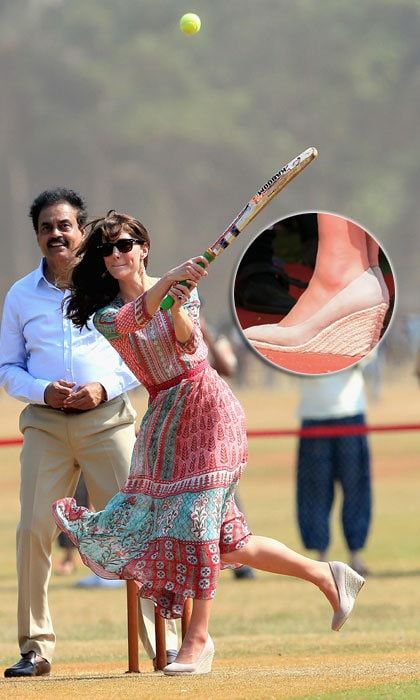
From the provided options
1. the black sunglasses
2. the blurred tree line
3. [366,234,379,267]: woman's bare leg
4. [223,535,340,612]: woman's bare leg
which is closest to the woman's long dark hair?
the black sunglasses

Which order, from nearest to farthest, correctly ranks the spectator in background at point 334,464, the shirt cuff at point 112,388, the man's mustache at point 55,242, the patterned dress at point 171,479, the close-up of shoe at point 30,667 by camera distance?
1. the patterned dress at point 171,479
2. the close-up of shoe at point 30,667
3. the shirt cuff at point 112,388
4. the man's mustache at point 55,242
5. the spectator in background at point 334,464

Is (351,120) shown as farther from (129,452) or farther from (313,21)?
(129,452)

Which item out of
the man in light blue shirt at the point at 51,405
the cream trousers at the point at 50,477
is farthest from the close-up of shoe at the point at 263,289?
the cream trousers at the point at 50,477

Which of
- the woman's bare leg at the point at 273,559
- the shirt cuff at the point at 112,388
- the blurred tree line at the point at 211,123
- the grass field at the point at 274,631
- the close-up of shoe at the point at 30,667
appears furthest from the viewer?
the blurred tree line at the point at 211,123

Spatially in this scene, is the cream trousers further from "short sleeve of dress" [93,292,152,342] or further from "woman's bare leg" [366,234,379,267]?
"woman's bare leg" [366,234,379,267]

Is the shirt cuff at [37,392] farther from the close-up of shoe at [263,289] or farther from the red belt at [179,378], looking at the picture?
the close-up of shoe at [263,289]

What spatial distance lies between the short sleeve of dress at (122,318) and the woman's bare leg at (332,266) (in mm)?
743

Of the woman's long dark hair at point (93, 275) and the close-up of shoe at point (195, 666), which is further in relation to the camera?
the woman's long dark hair at point (93, 275)

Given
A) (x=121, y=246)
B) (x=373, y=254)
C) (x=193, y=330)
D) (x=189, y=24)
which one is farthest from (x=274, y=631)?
(x=189, y=24)

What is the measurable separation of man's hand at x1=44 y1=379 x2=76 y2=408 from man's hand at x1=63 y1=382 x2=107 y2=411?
23 mm

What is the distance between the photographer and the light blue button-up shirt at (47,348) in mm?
6734

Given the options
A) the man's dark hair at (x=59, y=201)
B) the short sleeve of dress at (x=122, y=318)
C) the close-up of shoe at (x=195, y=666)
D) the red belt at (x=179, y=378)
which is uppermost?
the man's dark hair at (x=59, y=201)

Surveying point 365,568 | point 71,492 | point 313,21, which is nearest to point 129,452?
point 71,492

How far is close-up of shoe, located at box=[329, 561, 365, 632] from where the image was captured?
19.8 ft
